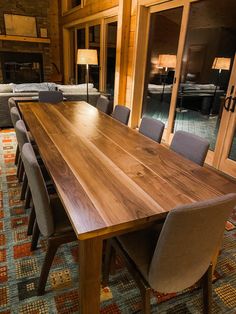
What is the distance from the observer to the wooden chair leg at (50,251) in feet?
4.21

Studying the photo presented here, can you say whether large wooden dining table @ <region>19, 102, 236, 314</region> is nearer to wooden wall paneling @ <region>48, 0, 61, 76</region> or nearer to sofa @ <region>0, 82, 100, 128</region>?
sofa @ <region>0, 82, 100, 128</region>

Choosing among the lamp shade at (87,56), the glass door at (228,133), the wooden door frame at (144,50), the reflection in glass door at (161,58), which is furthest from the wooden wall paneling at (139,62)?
the glass door at (228,133)

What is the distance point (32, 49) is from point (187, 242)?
872 centimetres

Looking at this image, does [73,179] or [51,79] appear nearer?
[73,179]

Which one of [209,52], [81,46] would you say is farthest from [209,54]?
[81,46]

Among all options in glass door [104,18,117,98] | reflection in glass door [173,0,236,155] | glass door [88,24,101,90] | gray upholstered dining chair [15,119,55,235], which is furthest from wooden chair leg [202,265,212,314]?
glass door [88,24,101,90]

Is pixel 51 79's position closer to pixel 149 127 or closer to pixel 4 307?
pixel 149 127

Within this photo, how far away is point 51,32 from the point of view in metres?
8.29

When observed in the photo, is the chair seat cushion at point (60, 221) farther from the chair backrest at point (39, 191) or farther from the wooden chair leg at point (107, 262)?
the wooden chair leg at point (107, 262)

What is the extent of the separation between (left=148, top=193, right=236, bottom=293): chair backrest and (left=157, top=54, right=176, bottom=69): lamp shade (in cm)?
337

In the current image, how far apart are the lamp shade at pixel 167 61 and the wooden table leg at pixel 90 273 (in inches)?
139

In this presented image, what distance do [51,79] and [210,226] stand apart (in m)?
8.41

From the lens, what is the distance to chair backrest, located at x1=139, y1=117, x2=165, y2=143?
2.06m

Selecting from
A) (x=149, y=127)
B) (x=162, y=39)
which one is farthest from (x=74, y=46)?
(x=149, y=127)
